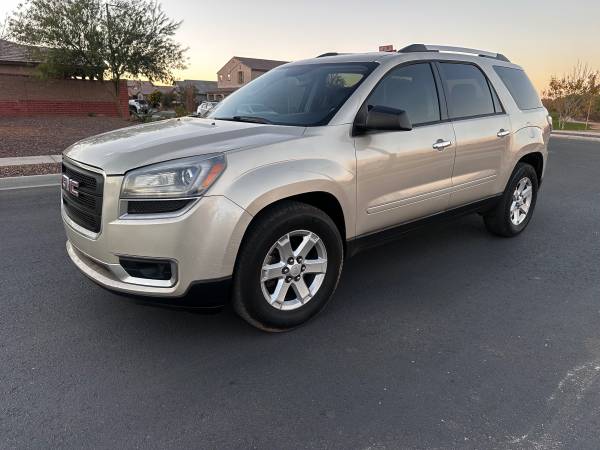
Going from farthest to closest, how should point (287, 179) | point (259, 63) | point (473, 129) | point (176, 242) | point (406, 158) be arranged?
point (259, 63), point (473, 129), point (406, 158), point (287, 179), point (176, 242)

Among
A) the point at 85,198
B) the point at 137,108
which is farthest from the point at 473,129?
the point at 137,108

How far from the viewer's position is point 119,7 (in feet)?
70.1

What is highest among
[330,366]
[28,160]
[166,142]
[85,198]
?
[166,142]

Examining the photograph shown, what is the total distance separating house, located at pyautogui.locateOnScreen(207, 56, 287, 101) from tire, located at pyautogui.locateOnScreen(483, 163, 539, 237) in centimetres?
5962

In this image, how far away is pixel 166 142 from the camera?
3004 mm

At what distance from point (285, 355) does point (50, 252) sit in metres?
2.91

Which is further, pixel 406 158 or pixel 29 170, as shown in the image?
pixel 29 170

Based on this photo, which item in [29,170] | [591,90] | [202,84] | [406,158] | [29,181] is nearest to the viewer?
[406,158]

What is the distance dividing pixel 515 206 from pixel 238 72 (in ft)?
220

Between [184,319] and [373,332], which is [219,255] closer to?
[184,319]

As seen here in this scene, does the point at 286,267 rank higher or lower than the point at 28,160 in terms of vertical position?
higher

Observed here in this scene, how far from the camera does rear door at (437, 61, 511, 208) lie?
4.23 m

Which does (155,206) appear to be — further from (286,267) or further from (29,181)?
(29,181)

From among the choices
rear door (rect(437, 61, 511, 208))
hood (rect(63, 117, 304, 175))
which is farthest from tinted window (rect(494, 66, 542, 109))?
hood (rect(63, 117, 304, 175))
